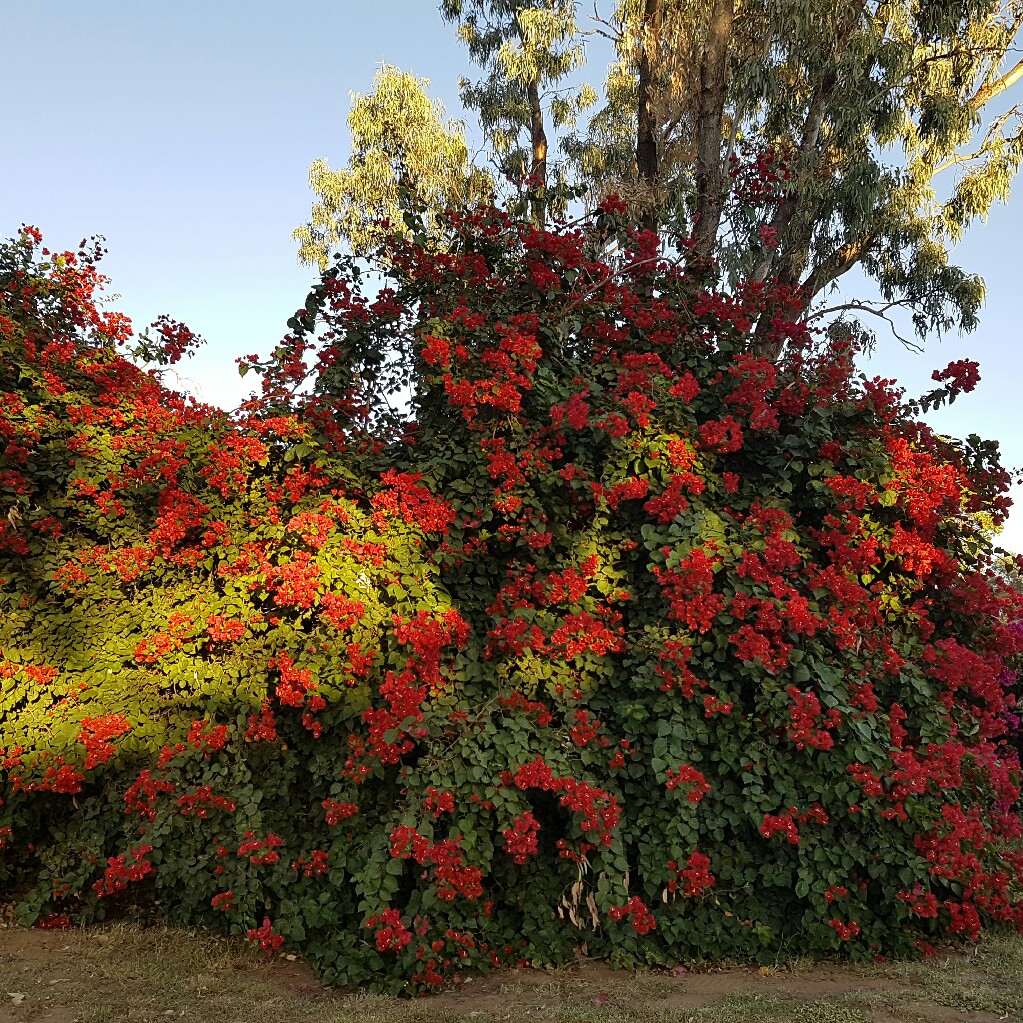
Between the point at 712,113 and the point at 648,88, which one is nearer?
the point at 712,113

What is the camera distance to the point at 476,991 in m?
4.24

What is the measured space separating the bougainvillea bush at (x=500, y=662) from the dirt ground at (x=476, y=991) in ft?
0.55

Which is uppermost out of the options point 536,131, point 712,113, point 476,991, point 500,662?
point 536,131

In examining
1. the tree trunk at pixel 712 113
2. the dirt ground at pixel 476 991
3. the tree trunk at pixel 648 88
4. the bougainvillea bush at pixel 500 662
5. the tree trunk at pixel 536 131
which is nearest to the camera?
the dirt ground at pixel 476 991

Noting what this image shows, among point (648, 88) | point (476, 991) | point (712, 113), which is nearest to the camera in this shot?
point (476, 991)

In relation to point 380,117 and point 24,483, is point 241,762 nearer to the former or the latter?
point 24,483

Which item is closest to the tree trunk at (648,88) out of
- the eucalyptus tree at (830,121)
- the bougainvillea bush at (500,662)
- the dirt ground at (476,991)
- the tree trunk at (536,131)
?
the eucalyptus tree at (830,121)

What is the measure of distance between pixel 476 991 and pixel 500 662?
1.67 m

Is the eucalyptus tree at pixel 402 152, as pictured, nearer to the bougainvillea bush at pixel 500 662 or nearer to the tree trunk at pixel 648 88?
the tree trunk at pixel 648 88

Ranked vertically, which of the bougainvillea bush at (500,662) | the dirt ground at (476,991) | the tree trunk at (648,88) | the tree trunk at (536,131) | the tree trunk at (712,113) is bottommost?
the dirt ground at (476,991)

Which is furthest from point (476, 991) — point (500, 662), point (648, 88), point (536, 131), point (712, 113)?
point (536, 131)

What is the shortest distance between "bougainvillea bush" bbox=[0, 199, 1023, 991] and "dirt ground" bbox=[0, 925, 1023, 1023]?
166mm

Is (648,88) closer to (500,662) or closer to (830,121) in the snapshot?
(830,121)

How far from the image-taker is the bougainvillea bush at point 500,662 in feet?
14.6
